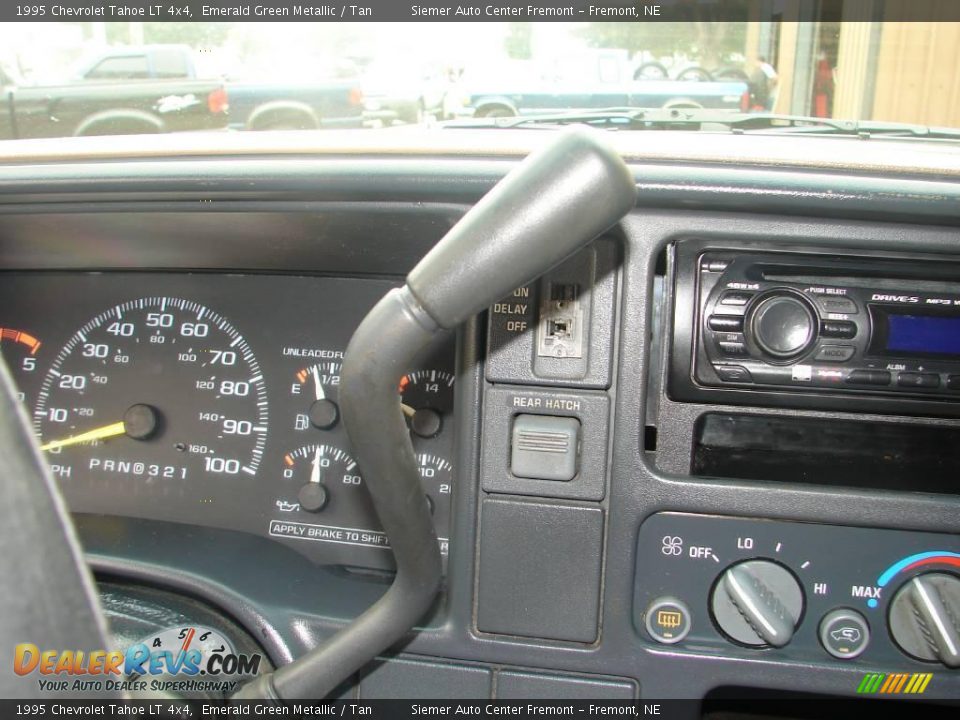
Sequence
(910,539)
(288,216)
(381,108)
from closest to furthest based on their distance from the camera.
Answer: (910,539)
(288,216)
(381,108)

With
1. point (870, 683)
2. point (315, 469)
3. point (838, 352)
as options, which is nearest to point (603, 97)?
point (838, 352)

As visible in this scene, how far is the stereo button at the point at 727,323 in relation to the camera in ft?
4.32

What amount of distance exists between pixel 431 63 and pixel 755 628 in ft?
3.96

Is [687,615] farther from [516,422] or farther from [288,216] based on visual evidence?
[288,216]

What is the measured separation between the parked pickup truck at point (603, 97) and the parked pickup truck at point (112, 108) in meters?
0.56

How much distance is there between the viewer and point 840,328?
1.29 m

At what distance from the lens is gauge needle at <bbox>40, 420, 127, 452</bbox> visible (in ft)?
5.65

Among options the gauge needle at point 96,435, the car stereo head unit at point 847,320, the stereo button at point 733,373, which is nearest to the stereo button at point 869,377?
the car stereo head unit at point 847,320

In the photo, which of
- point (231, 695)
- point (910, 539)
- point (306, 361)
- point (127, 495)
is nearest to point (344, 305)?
point (306, 361)

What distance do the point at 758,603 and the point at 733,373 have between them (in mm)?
332

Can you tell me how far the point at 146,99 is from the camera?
201 centimetres

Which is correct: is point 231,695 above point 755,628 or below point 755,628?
below

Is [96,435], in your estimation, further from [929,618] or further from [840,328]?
[929,618]

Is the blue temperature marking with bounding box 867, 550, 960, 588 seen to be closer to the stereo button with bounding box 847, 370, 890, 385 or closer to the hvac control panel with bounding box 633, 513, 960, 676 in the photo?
the hvac control panel with bounding box 633, 513, 960, 676
